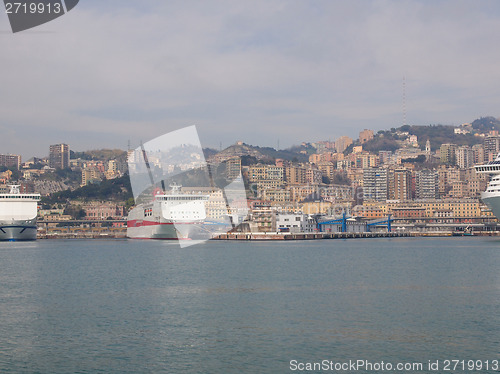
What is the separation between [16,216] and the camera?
71750mm

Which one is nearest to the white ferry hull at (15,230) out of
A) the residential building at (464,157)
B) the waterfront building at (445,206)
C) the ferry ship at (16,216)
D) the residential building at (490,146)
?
the ferry ship at (16,216)

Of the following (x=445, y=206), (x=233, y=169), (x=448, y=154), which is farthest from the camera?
(x=448, y=154)

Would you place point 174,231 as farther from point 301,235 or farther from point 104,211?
point 104,211

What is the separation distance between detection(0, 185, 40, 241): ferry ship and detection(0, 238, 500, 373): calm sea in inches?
1624

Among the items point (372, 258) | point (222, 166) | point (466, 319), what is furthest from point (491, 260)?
point (222, 166)

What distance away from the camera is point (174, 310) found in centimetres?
1973

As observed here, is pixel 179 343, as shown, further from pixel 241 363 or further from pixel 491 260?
pixel 491 260

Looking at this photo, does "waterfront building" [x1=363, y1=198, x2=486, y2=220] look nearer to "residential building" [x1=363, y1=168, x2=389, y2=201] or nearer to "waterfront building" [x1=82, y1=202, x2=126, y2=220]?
"residential building" [x1=363, y1=168, x2=389, y2=201]

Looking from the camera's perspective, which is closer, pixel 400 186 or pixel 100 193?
pixel 100 193

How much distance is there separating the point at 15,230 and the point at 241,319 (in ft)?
190

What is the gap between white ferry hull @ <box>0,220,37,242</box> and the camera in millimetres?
69625

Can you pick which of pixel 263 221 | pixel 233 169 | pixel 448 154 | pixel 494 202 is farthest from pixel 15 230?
pixel 448 154

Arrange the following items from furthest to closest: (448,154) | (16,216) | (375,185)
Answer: (448,154) → (375,185) → (16,216)

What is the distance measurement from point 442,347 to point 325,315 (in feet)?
14.2
